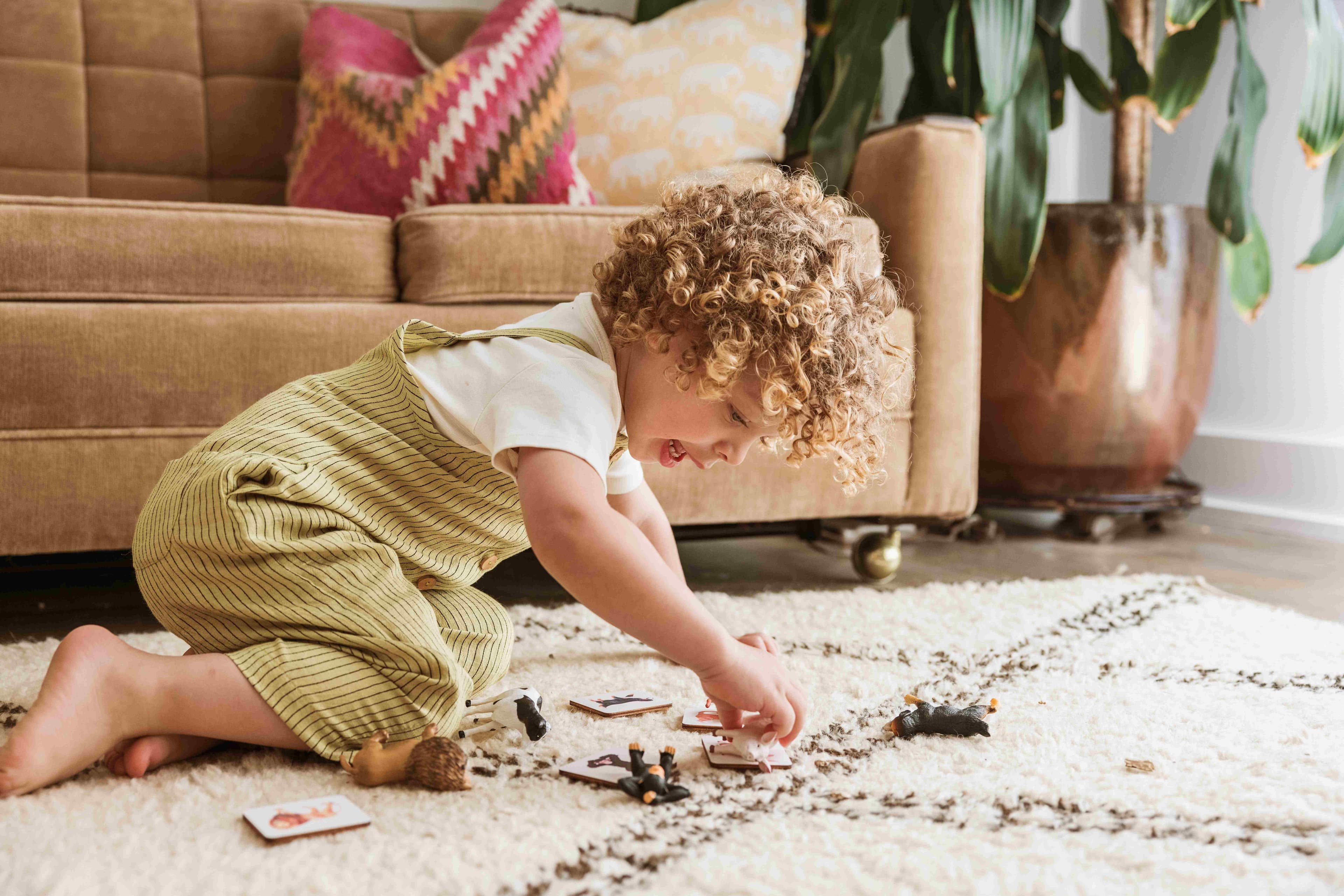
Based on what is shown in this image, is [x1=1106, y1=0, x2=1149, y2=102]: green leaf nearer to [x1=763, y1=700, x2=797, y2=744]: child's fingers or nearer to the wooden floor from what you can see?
the wooden floor

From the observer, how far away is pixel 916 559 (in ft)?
5.63

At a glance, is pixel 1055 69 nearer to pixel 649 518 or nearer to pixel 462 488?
pixel 649 518

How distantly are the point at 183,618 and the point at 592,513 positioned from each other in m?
0.36

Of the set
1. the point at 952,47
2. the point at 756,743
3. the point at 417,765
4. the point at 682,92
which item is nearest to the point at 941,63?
the point at 952,47

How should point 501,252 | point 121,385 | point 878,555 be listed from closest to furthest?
point 121,385 → point 501,252 → point 878,555

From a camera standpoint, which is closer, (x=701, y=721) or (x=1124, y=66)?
(x=701, y=721)

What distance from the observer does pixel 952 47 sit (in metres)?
1.75

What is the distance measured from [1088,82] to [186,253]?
1626 millimetres

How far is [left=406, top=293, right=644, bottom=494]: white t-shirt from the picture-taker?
78 cm

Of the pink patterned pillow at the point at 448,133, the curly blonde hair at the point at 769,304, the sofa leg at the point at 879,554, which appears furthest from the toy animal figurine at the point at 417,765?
the pink patterned pillow at the point at 448,133

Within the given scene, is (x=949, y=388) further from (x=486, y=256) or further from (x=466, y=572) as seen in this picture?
(x=466, y=572)

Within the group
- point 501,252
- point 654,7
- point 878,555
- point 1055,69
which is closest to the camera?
point 501,252

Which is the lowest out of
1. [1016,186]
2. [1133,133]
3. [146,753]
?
[146,753]

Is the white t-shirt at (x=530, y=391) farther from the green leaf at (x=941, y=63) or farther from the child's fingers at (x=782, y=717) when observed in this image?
the green leaf at (x=941, y=63)
